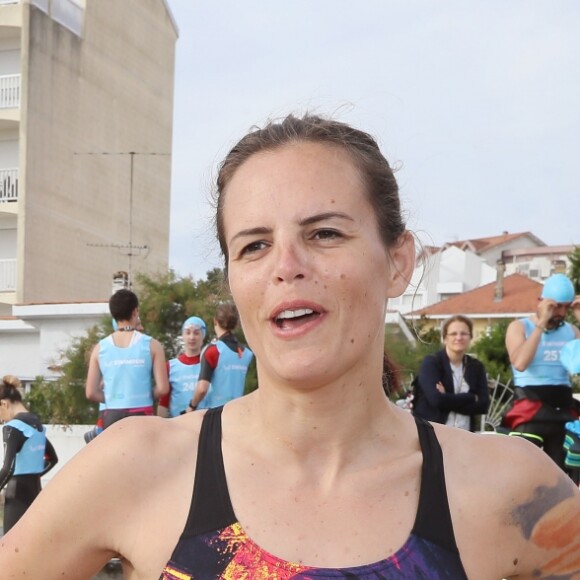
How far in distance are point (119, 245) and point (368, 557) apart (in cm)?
3497

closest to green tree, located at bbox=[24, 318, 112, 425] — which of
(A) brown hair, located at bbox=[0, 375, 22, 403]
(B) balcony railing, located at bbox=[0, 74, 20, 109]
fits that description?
(B) balcony railing, located at bbox=[0, 74, 20, 109]

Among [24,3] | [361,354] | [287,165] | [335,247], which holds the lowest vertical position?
[361,354]

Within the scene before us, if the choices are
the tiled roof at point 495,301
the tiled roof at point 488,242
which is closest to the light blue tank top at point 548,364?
the tiled roof at point 495,301

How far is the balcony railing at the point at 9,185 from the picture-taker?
32.5 m

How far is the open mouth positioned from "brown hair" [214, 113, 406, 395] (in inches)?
11.6

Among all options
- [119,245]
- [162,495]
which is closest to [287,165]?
[162,495]

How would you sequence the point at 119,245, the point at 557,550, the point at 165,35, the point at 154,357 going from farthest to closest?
the point at 165,35
the point at 119,245
the point at 154,357
the point at 557,550

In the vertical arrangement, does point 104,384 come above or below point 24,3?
below

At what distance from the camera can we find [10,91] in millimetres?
32281

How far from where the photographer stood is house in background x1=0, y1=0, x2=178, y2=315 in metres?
32.3

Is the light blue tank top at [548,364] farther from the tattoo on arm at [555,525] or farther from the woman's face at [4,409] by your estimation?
the tattoo on arm at [555,525]

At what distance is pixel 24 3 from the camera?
31.3 meters

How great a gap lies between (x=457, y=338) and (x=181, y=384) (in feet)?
10.1

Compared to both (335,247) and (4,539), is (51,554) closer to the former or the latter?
(4,539)
